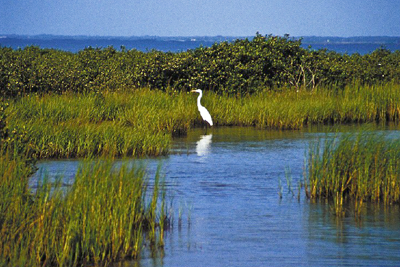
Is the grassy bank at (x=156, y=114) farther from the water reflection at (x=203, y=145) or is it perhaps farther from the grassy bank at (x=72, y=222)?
the grassy bank at (x=72, y=222)

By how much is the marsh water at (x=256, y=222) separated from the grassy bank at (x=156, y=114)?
0.64 meters

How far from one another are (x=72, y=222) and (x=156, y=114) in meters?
9.48

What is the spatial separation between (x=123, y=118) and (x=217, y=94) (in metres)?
5.16

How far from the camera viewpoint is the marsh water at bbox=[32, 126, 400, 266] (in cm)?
707

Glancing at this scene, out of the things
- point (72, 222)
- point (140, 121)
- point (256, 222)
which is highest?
point (72, 222)

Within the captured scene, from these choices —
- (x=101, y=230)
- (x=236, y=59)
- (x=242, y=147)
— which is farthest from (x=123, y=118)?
(x=101, y=230)

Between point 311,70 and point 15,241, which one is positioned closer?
point 15,241

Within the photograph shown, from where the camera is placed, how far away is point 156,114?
51.5ft

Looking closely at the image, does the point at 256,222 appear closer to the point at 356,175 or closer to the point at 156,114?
the point at 356,175

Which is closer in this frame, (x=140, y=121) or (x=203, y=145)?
(x=203, y=145)

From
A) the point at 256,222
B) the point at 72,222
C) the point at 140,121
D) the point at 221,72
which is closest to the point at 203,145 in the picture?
the point at 140,121

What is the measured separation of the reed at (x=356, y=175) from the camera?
8992 mm

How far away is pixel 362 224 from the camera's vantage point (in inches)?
329

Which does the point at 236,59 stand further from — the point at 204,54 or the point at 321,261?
the point at 321,261
